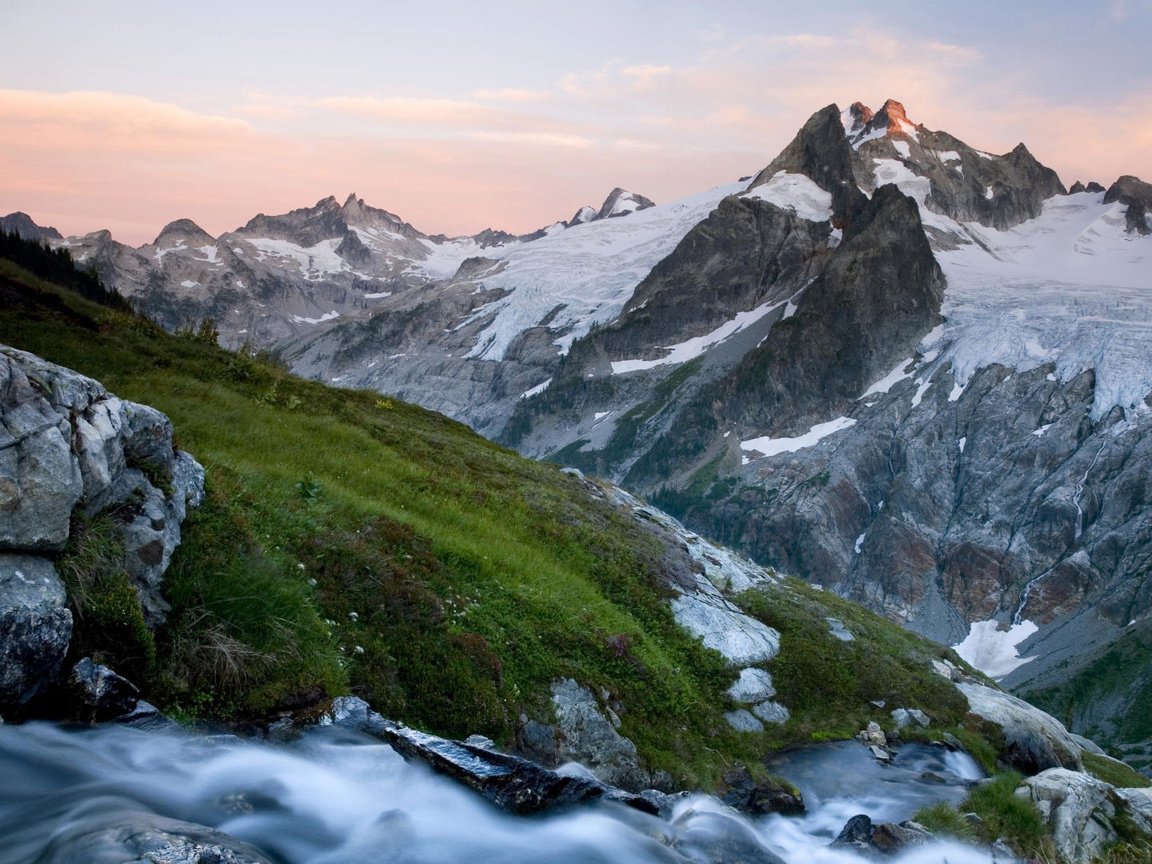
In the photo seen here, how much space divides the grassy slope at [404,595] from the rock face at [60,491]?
1.39ft

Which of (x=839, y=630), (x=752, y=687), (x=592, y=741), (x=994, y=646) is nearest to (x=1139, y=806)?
(x=752, y=687)

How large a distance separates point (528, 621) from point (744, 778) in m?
5.18

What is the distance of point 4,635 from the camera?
8102mm

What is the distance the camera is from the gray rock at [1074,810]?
543 inches

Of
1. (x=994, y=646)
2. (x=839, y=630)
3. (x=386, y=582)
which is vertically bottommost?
(x=994, y=646)

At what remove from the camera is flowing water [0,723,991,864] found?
26.2 ft

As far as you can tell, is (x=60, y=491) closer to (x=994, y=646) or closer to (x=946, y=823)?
(x=946, y=823)

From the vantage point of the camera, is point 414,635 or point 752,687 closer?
point 414,635

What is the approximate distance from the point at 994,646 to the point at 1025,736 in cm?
19212

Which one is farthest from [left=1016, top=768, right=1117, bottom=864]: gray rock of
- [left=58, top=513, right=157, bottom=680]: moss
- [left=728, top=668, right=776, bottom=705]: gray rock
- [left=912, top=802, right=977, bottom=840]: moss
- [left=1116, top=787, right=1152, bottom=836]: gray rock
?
[left=58, top=513, right=157, bottom=680]: moss

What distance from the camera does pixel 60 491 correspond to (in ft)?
30.7

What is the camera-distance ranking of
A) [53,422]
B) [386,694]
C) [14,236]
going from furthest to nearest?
[14,236], [386,694], [53,422]

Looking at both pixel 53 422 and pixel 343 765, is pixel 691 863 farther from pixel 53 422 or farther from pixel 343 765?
pixel 53 422

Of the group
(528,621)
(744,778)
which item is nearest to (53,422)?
(528,621)
